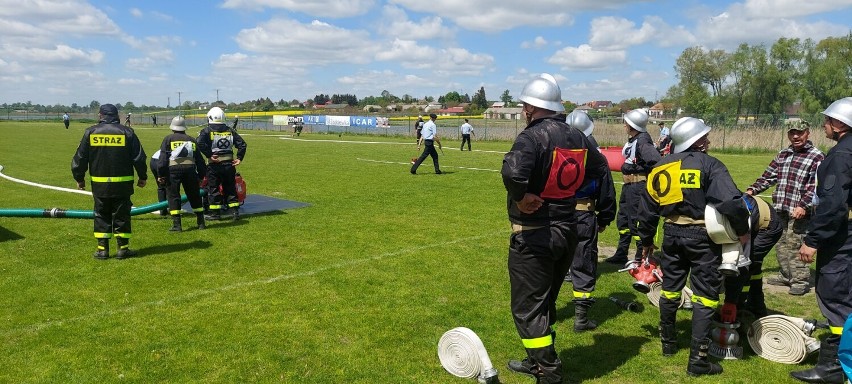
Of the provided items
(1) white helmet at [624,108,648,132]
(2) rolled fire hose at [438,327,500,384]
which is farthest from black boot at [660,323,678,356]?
(1) white helmet at [624,108,648,132]

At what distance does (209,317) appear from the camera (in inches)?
231

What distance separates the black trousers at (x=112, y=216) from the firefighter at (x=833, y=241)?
8154 millimetres

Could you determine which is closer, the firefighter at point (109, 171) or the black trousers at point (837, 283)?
the black trousers at point (837, 283)

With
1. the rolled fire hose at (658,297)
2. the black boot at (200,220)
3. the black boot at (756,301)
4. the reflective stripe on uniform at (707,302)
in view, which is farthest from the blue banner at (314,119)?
the reflective stripe on uniform at (707,302)

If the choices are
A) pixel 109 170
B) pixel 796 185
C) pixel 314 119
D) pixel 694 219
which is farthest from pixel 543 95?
pixel 314 119

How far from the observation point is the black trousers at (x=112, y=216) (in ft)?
26.3

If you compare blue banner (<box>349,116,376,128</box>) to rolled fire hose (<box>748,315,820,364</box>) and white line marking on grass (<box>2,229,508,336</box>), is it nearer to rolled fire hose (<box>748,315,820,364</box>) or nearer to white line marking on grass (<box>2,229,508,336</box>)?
white line marking on grass (<box>2,229,508,336</box>)

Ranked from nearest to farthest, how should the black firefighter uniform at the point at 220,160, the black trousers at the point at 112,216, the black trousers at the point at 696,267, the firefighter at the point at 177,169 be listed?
the black trousers at the point at 696,267, the black trousers at the point at 112,216, the firefighter at the point at 177,169, the black firefighter uniform at the point at 220,160

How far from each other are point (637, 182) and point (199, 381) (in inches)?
235

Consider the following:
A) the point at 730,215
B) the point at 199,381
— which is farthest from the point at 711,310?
the point at 199,381

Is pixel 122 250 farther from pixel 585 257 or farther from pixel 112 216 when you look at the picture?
pixel 585 257

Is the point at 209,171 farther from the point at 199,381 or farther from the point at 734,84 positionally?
the point at 734,84

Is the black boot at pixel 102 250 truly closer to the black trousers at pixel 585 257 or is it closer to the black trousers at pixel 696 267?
the black trousers at pixel 585 257

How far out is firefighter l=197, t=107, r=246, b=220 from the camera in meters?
10.4
